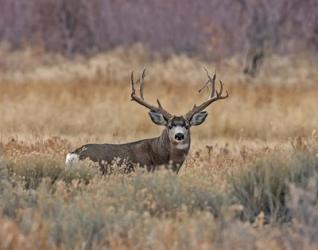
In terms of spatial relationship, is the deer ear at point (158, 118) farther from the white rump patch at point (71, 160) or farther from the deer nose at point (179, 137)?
the white rump patch at point (71, 160)

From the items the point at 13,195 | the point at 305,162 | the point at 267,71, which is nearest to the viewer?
the point at 13,195

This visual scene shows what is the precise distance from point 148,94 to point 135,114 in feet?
6.67

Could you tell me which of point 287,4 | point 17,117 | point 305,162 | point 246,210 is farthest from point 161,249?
point 287,4

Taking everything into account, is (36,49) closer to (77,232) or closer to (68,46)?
(68,46)

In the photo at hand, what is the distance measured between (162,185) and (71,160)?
10.0 feet

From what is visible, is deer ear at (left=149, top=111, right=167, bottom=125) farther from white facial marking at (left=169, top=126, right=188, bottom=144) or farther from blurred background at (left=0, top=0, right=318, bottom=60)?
blurred background at (left=0, top=0, right=318, bottom=60)

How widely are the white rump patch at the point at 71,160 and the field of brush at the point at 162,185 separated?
0.48 ft

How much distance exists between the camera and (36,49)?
43031 mm

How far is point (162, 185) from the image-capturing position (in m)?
9.04

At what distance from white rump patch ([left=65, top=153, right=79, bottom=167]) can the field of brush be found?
146 millimetres

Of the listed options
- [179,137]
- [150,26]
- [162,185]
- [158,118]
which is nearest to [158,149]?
[158,118]

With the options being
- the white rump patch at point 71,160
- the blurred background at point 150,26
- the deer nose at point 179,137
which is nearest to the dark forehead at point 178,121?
the deer nose at point 179,137

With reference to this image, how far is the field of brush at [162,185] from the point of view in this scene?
287 inches

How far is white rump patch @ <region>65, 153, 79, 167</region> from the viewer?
11414 millimetres
